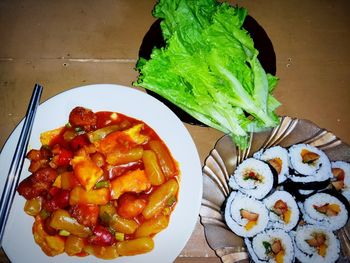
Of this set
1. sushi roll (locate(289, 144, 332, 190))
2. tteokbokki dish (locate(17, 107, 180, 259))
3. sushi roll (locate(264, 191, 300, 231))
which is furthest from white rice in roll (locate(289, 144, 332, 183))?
tteokbokki dish (locate(17, 107, 180, 259))

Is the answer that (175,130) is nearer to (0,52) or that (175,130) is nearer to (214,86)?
(214,86)

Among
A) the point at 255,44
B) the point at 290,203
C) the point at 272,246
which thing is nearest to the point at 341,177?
the point at 290,203

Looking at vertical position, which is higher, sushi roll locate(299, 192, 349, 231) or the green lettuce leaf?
the green lettuce leaf

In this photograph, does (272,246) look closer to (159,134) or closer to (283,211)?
(283,211)

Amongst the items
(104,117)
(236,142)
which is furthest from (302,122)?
(104,117)

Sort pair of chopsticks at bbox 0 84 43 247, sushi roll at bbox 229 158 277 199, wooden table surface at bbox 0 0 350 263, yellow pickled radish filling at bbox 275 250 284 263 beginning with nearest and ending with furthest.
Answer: pair of chopsticks at bbox 0 84 43 247, yellow pickled radish filling at bbox 275 250 284 263, sushi roll at bbox 229 158 277 199, wooden table surface at bbox 0 0 350 263

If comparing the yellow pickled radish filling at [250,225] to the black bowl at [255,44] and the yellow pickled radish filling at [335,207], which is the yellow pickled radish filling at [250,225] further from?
→ the black bowl at [255,44]

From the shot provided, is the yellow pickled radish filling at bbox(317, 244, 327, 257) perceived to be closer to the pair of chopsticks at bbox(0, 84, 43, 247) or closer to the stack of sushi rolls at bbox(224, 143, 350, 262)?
the stack of sushi rolls at bbox(224, 143, 350, 262)
